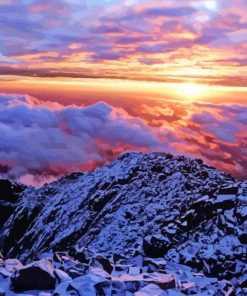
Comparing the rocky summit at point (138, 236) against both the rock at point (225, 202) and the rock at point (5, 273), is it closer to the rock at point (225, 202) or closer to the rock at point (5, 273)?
the rock at point (5, 273)

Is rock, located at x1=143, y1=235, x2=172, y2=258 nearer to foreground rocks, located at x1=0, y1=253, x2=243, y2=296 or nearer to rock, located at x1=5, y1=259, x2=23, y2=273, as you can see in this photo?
rock, located at x1=5, y1=259, x2=23, y2=273

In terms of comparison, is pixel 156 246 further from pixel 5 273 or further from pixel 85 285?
pixel 85 285

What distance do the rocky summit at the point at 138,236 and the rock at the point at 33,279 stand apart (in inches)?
3.4

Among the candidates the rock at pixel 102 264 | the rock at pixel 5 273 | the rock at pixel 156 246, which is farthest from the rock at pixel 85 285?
the rock at pixel 156 246

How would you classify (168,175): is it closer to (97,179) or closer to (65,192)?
(97,179)

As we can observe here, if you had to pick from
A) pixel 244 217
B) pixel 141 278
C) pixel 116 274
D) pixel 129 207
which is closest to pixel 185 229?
pixel 244 217

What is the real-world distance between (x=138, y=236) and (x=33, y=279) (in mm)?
72545

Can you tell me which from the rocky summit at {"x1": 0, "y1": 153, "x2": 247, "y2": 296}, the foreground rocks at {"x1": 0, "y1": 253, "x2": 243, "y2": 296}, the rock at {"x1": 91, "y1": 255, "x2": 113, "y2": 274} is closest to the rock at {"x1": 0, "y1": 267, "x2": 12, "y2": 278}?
the foreground rocks at {"x1": 0, "y1": 253, "x2": 243, "y2": 296}

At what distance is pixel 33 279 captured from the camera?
1622 inches

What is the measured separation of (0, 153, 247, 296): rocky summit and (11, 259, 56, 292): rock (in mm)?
87

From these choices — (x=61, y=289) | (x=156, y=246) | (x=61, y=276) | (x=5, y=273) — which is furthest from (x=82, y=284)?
(x=156, y=246)

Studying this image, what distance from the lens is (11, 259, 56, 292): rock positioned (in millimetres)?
40969

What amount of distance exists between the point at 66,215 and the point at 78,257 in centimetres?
9398

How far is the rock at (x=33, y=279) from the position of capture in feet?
134
